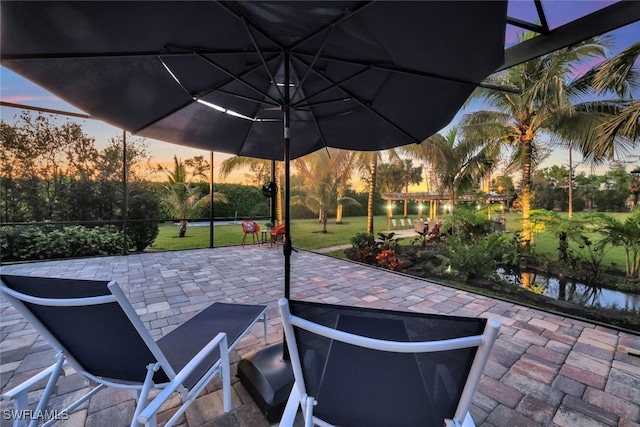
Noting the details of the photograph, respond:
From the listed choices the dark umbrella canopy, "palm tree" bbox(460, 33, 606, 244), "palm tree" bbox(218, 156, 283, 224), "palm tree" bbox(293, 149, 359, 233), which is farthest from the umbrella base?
"palm tree" bbox(293, 149, 359, 233)

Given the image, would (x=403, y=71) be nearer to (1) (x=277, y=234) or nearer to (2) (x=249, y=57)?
(2) (x=249, y=57)

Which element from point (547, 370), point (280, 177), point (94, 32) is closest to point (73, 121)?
point (280, 177)

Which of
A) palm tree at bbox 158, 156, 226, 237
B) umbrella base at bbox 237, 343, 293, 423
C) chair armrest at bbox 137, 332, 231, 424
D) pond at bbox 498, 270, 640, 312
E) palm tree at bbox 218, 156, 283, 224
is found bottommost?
pond at bbox 498, 270, 640, 312

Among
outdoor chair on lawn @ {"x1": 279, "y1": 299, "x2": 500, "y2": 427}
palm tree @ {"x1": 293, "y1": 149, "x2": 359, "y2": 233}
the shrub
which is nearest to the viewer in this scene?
outdoor chair on lawn @ {"x1": 279, "y1": 299, "x2": 500, "y2": 427}

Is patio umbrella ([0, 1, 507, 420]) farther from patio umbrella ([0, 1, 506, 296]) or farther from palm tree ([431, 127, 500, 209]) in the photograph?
palm tree ([431, 127, 500, 209])

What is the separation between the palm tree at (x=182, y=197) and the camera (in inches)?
451

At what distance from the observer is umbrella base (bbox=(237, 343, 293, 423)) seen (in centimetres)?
169

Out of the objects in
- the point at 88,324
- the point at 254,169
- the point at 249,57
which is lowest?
the point at 88,324

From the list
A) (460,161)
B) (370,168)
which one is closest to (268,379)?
(370,168)

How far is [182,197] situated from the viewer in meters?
11.8

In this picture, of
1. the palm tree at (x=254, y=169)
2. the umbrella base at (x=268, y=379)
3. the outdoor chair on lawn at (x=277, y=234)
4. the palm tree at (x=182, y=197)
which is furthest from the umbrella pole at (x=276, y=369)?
the palm tree at (x=182, y=197)

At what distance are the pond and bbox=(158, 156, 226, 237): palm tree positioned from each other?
10448 millimetres

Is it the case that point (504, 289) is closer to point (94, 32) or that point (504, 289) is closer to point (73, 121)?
point (94, 32)

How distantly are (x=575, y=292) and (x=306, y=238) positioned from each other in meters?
8.07
